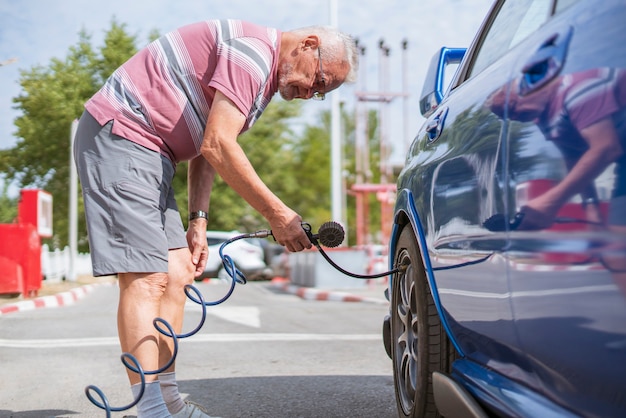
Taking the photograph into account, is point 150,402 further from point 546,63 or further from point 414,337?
point 546,63

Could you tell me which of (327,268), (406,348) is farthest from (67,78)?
(406,348)

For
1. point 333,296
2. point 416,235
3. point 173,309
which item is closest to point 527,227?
point 416,235

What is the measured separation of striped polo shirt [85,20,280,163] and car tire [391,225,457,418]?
30.3 inches

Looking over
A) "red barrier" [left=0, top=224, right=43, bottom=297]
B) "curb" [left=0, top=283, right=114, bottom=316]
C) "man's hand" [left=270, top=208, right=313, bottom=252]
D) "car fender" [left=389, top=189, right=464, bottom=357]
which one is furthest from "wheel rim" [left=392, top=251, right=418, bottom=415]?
"red barrier" [left=0, top=224, right=43, bottom=297]

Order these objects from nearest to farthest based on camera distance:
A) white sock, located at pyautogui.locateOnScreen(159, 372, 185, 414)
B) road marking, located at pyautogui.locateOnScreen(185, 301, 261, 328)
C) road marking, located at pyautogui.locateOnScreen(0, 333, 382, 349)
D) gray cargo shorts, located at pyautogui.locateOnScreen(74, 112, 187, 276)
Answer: gray cargo shorts, located at pyautogui.locateOnScreen(74, 112, 187, 276) → white sock, located at pyautogui.locateOnScreen(159, 372, 185, 414) → road marking, located at pyautogui.locateOnScreen(0, 333, 382, 349) → road marking, located at pyautogui.locateOnScreen(185, 301, 261, 328)

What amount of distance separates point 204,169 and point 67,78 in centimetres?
1864

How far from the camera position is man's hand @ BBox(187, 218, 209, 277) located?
3.21m

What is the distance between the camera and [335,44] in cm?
272

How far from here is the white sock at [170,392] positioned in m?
2.95

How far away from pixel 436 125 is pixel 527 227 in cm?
109

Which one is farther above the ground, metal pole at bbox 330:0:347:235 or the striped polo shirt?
metal pole at bbox 330:0:347:235

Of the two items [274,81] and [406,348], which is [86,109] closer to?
[274,81]

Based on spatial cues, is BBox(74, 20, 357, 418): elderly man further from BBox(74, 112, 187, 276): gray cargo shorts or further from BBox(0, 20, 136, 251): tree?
BBox(0, 20, 136, 251): tree

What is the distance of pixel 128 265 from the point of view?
2619 millimetres
